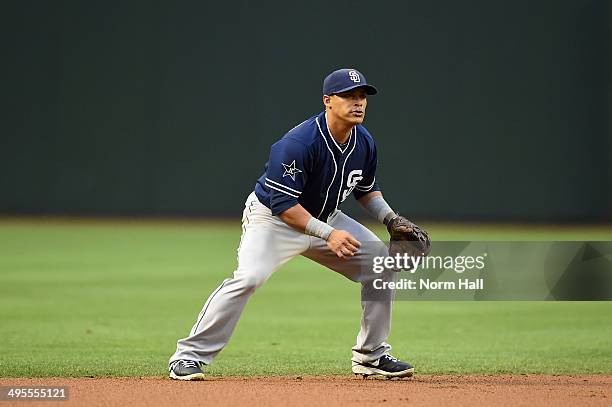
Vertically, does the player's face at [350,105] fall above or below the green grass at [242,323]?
above

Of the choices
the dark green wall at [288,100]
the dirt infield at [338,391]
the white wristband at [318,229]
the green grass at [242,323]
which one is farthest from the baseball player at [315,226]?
the dark green wall at [288,100]

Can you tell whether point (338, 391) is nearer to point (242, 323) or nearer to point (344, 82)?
Result: point (344, 82)

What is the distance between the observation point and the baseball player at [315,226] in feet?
18.2

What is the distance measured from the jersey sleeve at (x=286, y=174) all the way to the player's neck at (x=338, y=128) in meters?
0.20

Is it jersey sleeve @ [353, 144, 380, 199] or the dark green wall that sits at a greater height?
the dark green wall

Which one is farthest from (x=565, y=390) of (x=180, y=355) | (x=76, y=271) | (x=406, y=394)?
(x=76, y=271)

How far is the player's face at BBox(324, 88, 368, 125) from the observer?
5.59 m

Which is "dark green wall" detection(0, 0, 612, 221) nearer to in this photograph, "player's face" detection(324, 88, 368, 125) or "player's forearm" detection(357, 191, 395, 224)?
"player's forearm" detection(357, 191, 395, 224)

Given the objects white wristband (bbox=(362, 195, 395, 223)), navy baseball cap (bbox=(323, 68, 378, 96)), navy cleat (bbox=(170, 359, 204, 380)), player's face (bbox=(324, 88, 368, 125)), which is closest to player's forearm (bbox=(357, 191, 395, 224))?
white wristband (bbox=(362, 195, 395, 223))

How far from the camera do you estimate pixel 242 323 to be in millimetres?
8609

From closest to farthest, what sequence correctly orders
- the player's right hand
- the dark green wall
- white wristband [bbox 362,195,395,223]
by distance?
the player's right hand → white wristband [bbox 362,195,395,223] → the dark green wall

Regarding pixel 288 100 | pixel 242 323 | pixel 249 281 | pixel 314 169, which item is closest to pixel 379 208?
pixel 314 169

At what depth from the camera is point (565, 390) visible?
553cm

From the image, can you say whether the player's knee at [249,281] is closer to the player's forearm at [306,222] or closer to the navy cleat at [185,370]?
the player's forearm at [306,222]
